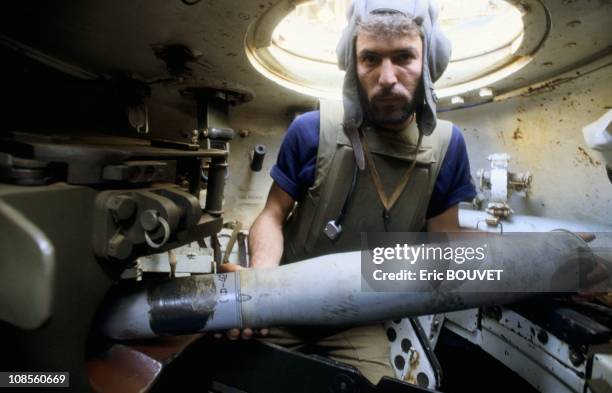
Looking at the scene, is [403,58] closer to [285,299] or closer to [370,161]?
[370,161]

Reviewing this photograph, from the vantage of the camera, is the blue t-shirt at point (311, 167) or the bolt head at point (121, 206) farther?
the blue t-shirt at point (311, 167)

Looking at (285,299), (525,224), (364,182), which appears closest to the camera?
(285,299)

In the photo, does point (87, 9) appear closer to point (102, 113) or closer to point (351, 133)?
point (102, 113)

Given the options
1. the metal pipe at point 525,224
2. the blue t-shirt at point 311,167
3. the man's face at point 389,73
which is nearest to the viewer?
the man's face at point 389,73

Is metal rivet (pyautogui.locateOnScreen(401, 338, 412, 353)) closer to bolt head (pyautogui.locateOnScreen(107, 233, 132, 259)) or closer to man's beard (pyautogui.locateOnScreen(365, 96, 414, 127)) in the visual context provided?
man's beard (pyautogui.locateOnScreen(365, 96, 414, 127))

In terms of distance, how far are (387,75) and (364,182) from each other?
1.28ft

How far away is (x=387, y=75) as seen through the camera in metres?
1.19

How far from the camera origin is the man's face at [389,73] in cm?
118

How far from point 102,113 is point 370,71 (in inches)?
40.9

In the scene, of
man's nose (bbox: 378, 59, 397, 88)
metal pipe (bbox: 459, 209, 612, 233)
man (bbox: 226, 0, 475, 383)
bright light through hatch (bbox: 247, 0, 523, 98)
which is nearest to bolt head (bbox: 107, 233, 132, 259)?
man (bbox: 226, 0, 475, 383)

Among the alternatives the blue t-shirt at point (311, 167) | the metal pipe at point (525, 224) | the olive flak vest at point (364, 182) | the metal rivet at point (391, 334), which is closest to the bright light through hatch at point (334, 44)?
the blue t-shirt at point (311, 167)

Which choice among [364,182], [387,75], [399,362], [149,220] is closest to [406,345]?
[399,362]

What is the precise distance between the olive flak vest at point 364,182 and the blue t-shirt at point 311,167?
6 cm

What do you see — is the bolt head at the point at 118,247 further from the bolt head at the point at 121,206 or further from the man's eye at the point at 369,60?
the man's eye at the point at 369,60
